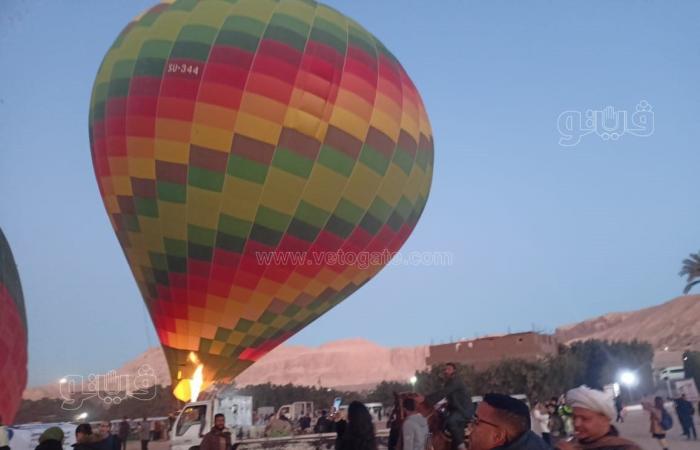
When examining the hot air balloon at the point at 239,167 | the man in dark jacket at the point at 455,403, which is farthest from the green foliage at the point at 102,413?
the man in dark jacket at the point at 455,403

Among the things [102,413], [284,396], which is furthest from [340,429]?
[102,413]

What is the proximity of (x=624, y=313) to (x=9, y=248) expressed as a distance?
14020cm

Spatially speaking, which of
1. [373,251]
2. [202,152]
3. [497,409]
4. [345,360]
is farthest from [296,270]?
[345,360]

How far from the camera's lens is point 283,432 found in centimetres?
1245

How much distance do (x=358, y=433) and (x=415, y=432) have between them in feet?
1.65

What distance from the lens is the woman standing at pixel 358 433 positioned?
4910mm

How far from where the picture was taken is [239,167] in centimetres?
1370

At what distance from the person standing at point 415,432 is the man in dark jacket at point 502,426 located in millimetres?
2474

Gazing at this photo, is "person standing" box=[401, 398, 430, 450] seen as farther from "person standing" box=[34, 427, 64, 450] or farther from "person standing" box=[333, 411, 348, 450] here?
"person standing" box=[34, 427, 64, 450]

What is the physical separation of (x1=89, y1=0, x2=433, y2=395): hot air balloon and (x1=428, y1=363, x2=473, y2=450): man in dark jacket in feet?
29.8

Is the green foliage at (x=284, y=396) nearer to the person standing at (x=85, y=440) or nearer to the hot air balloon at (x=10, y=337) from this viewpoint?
the hot air balloon at (x=10, y=337)

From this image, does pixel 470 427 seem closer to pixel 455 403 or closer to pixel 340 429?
pixel 455 403

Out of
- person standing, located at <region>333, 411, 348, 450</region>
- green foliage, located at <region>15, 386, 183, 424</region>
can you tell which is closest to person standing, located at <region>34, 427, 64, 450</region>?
person standing, located at <region>333, 411, 348, 450</region>

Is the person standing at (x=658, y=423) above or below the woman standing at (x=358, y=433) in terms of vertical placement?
below
